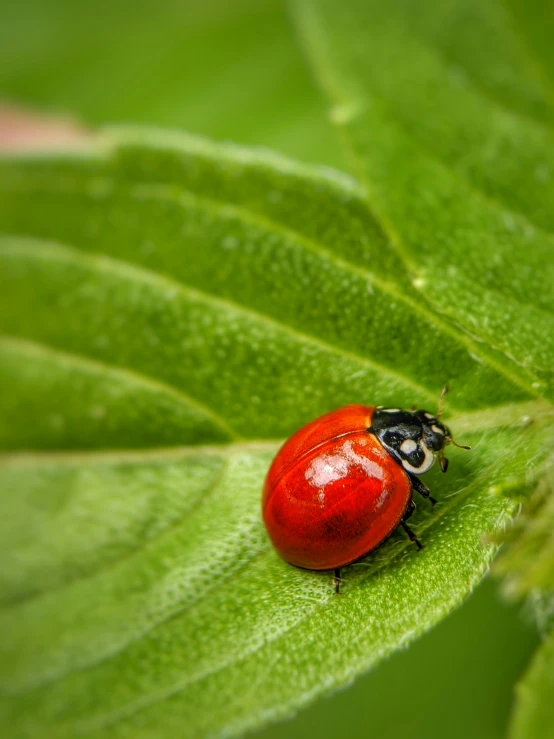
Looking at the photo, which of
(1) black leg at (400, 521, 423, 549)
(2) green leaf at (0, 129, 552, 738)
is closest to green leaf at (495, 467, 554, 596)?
(2) green leaf at (0, 129, 552, 738)

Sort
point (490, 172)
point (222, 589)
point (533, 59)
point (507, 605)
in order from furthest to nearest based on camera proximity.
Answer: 1. point (507, 605)
2. point (533, 59)
3. point (490, 172)
4. point (222, 589)

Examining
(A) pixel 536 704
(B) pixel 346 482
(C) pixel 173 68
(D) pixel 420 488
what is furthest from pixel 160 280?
(C) pixel 173 68

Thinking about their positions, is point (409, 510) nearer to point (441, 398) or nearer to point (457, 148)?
point (441, 398)

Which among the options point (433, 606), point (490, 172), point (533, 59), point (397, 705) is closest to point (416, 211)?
point (490, 172)

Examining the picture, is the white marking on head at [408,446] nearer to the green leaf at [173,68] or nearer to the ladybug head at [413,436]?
the ladybug head at [413,436]

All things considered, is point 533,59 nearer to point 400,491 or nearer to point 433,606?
point 400,491

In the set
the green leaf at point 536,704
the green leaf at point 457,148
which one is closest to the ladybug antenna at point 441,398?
the green leaf at point 457,148
